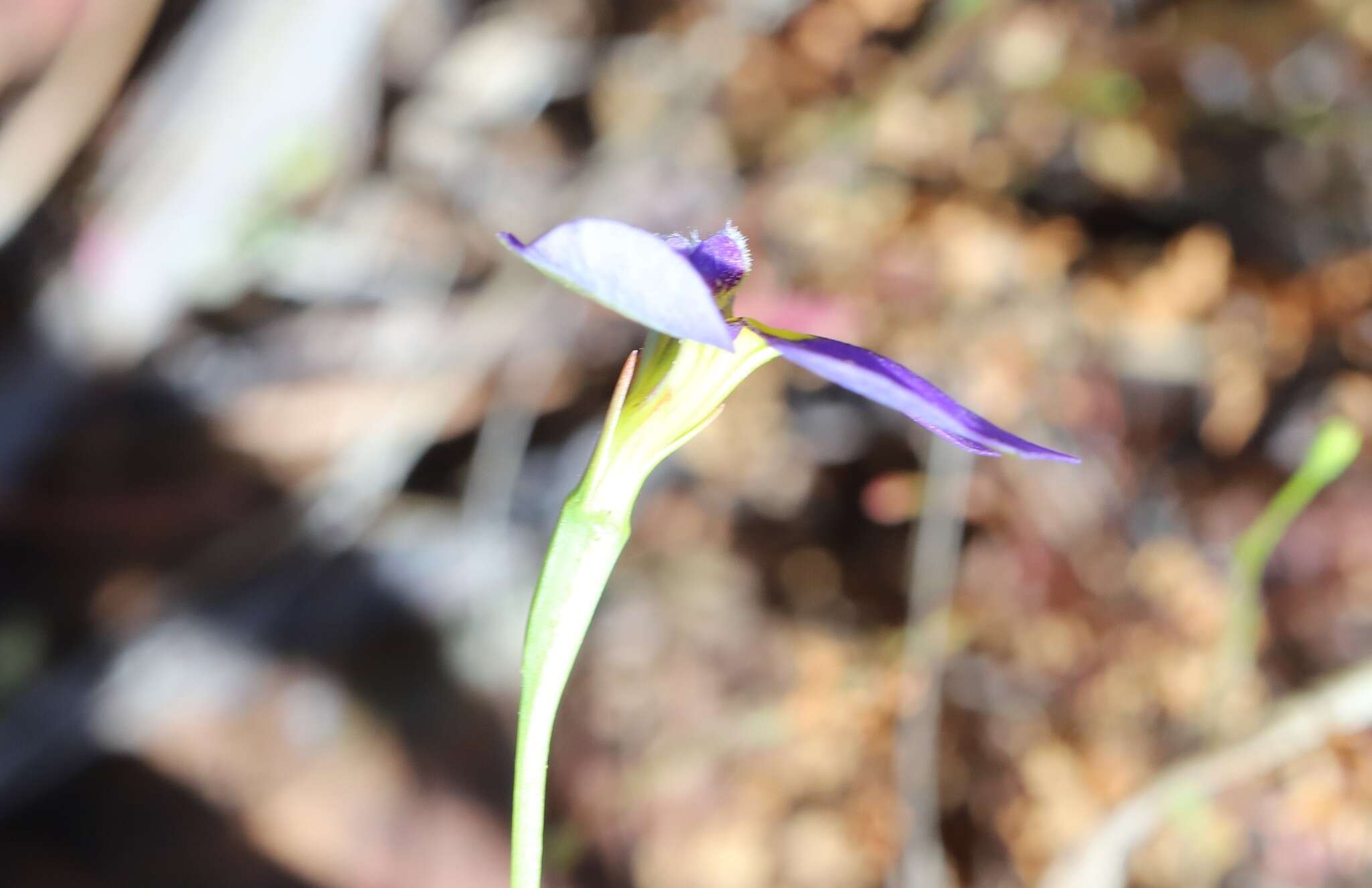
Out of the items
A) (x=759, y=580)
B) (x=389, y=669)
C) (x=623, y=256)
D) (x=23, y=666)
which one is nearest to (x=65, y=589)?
(x=23, y=666)

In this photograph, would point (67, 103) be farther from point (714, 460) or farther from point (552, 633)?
point (552, 633)

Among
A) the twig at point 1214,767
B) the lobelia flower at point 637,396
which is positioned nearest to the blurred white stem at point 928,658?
the twig at point 1214,767

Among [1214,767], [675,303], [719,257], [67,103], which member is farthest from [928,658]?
[67,103]

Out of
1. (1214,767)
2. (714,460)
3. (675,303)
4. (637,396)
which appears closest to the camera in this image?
(675,303)

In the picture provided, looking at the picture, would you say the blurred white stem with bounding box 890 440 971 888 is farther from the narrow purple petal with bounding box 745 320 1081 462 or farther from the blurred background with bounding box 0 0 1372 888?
the narrow purple petal with bounding box 745 320 1081 462

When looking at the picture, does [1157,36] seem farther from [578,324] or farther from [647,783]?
[647,783]
